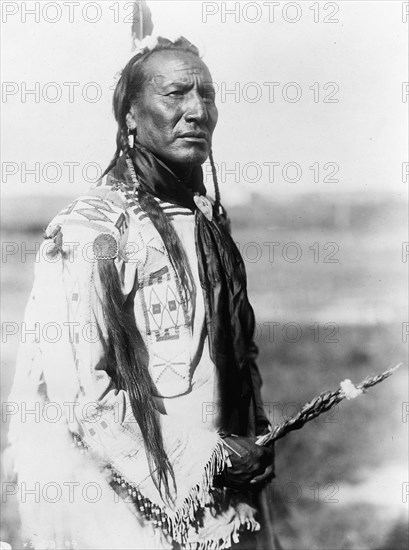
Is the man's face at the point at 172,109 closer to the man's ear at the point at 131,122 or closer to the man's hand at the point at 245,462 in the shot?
the man's ear at the point at 131,122

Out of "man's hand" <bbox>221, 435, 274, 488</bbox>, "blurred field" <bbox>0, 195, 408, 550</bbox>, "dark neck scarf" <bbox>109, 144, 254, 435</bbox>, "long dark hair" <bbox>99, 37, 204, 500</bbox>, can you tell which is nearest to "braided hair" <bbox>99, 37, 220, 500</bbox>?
"long dark hair" <bbox>99, 37, 204, 500</bbox>

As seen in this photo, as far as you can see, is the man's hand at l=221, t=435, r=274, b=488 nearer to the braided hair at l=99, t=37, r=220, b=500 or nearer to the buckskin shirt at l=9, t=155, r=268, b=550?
the buckskin shirt at l=9, t=155, r=268, b=550

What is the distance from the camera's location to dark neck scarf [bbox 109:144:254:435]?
3412 millimetres

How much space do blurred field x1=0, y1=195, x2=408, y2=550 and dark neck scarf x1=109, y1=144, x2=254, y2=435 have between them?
2.9 inches

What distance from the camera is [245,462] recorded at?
3.41 metres

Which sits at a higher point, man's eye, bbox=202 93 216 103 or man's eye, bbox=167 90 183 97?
man's eye, bbox=167 90 183 97

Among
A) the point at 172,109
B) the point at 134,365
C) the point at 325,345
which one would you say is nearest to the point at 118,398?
the point at 134,365

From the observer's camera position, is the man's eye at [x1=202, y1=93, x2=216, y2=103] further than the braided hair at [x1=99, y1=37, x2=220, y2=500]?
Yes

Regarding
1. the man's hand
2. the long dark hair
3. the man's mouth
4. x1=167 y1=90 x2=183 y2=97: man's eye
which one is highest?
x1=167 y1=90 x2=183 y2=97: man's eye

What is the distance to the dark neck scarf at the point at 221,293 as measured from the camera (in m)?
3.41

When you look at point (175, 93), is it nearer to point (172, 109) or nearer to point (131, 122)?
point (172, 109)

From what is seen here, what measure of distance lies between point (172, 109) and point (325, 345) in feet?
3.37

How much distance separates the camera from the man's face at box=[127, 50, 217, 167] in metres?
3.41

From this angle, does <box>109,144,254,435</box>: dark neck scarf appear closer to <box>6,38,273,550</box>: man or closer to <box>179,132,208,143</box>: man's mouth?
<box>6,38,273,550</box>: man
